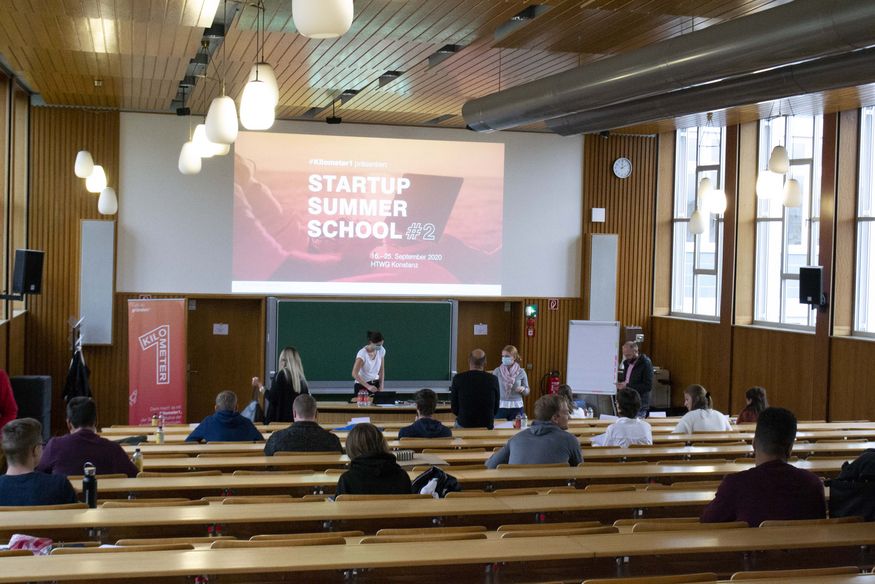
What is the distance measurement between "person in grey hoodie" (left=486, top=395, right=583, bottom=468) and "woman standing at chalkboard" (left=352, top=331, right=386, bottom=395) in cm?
574

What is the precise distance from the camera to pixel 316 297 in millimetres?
14133

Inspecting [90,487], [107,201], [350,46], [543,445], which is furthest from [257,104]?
[107,201]

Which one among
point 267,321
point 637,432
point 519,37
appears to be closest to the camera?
point 637,432

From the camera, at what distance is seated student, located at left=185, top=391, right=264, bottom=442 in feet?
25.4

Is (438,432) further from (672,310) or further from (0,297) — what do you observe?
(672,310)

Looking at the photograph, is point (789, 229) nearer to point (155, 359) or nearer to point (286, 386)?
point (286, 386)

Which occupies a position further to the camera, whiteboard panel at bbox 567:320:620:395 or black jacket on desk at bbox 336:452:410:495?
whiteboard panel at bbox 567:320:620:395

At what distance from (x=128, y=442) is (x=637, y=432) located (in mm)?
3915

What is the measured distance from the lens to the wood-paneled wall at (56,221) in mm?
13164

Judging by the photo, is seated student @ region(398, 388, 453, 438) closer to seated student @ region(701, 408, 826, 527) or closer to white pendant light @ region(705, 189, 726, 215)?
seated student @ region(701, 408, 826, 527)

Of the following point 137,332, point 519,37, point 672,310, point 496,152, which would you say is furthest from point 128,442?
point 672,310

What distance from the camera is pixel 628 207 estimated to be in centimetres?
1555

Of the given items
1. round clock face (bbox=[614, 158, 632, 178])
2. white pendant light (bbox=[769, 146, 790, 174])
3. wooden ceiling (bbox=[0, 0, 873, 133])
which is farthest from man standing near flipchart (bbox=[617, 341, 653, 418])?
round clock face (bbox=[614, 158, 632, 178])

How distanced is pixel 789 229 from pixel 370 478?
9.93 m
